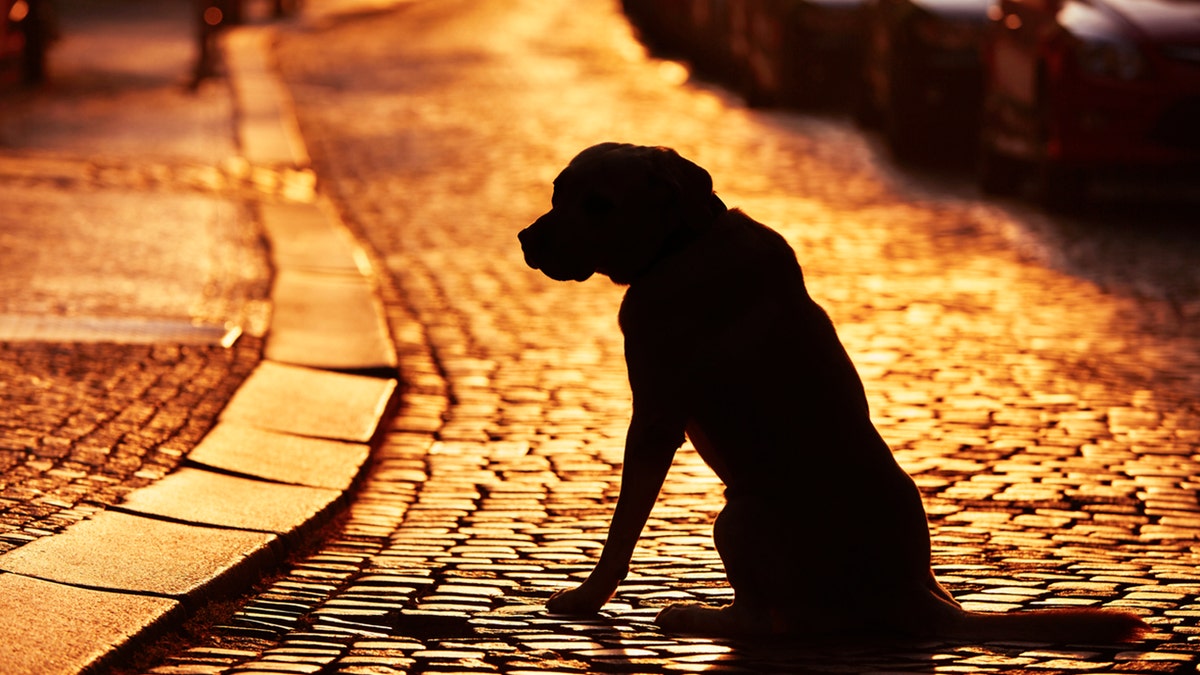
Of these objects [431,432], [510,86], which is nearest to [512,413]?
[431,432]

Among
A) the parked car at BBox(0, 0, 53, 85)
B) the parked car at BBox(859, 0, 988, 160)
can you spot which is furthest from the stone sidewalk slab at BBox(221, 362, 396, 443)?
the parked car at BBox(0, 0, 53, 85)

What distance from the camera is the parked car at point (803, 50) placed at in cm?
1873

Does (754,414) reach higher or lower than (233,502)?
higher

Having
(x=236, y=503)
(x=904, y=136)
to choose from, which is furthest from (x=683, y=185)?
(x=904, y=136)

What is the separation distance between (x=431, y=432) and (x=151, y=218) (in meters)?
4.86

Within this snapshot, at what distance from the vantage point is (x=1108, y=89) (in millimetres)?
12602

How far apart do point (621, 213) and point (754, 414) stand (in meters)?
0.52

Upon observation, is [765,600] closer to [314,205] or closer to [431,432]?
[431,432]

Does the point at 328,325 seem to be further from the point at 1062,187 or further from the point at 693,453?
the point at 1062,187

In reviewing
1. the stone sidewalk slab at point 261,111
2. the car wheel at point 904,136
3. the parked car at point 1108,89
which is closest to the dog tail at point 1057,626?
the parked car at point 1108,89

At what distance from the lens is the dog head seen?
4602 millimetres

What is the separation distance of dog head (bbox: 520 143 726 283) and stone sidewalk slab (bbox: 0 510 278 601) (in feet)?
3.80

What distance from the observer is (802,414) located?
181 inches

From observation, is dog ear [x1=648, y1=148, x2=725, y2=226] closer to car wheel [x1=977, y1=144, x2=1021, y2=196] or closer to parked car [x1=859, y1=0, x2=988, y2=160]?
car wheel [x1=977, y1=144, x2=1021, y2=196]
